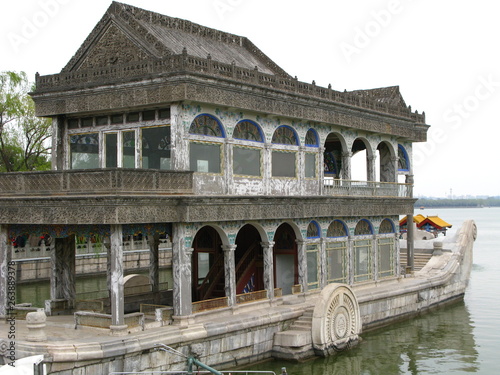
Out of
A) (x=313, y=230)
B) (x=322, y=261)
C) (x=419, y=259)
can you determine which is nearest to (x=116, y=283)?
(x=313, y=230)

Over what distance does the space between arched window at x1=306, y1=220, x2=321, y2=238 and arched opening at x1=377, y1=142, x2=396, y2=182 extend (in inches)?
232

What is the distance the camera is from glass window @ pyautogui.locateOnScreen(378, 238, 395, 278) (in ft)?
80.8

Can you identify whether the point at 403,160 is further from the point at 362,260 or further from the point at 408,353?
the point at 408,353

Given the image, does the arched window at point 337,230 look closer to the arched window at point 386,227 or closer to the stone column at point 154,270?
the arched window at point 386,227

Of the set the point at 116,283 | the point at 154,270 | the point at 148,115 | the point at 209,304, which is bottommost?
the point at 209,304

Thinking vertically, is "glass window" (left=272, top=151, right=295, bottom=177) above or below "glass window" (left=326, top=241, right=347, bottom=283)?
above

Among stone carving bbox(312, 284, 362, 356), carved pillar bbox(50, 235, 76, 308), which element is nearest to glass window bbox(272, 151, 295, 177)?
stone carving bbox(312, 284, 362, 356)

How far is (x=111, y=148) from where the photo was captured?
18.1 meters

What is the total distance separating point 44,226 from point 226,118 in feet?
17.3

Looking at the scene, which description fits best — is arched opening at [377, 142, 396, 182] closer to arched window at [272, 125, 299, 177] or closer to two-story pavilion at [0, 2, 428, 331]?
two-story pavilion at [0, 2, 428, 331]

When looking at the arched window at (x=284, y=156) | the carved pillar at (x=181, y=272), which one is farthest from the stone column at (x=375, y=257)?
the carved pillar at (x=181, y=272)

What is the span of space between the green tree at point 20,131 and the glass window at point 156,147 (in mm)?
24049

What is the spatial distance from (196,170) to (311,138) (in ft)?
18.1

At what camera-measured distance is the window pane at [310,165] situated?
2111 cm
